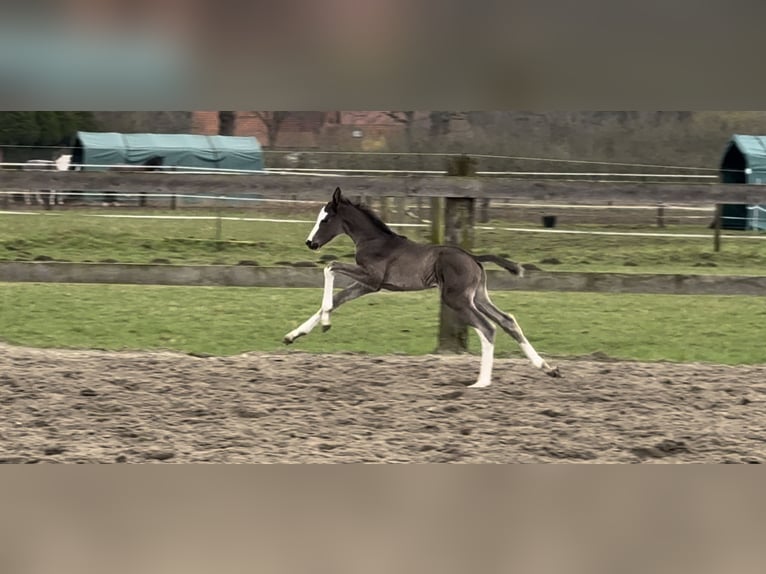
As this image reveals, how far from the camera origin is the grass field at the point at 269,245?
10461 millimetres

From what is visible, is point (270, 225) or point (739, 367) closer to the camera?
point (739, 367)

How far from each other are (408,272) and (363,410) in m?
0.87

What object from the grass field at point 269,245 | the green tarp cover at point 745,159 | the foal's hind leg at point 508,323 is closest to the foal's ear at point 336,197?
the foal's hind leg at point 508,323

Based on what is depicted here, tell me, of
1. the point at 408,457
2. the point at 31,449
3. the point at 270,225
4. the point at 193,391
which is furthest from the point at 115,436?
the point at 270,225

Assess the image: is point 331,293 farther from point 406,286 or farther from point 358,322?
point 358,322

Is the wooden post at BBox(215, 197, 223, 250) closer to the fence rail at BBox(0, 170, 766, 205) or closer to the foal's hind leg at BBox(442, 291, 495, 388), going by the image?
the fence rail at BBox(0, 170, 766, 205)

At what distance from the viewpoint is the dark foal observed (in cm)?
497

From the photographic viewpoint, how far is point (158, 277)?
5773mm

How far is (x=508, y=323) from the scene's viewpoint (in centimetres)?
502

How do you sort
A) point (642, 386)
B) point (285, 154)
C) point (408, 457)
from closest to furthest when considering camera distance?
point (408, 457) < point (642, 386) < point (285, 154)

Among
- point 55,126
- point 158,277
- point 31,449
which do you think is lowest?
point 31,449

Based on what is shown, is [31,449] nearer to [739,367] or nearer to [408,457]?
[408,457]

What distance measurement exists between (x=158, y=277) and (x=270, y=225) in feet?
20.2

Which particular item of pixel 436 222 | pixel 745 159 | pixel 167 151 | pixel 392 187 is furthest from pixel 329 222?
pixel 745 159
